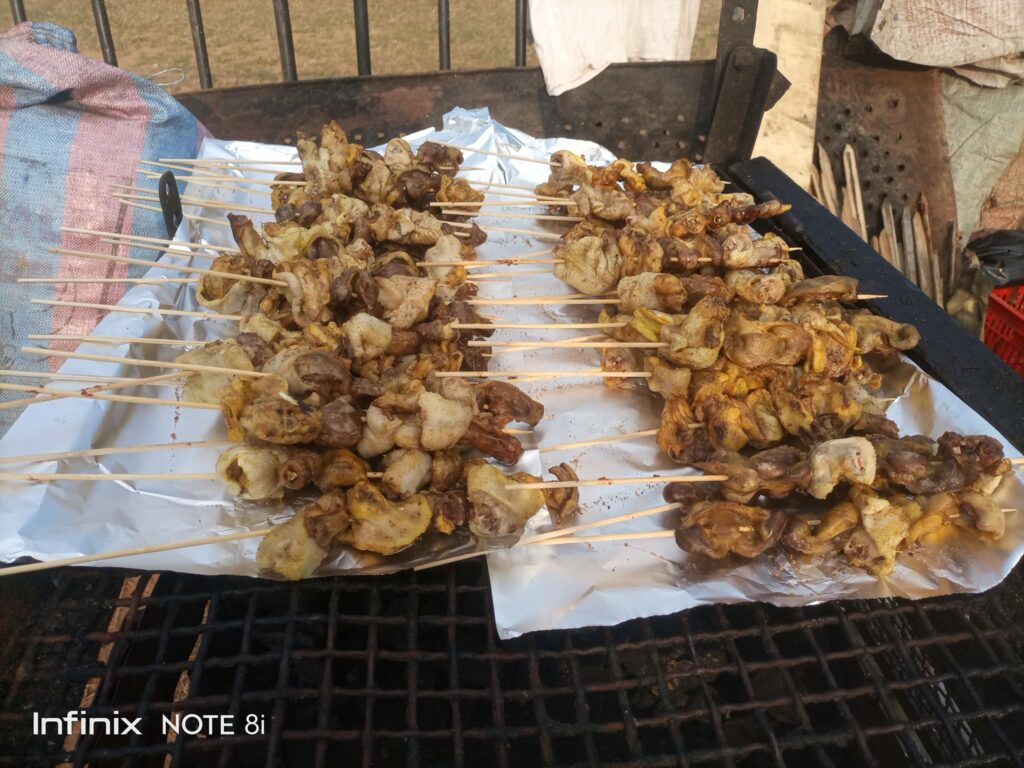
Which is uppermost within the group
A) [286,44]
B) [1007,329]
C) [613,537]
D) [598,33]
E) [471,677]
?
[598,33]

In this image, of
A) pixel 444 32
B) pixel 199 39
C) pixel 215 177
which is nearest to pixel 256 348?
pixel 215 177

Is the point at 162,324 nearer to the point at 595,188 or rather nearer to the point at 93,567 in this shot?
the point at 93,567

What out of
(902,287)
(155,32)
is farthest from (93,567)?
(155,32)

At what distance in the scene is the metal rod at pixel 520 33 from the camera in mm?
5066

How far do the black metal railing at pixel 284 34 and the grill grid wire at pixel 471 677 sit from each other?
12.7 feet

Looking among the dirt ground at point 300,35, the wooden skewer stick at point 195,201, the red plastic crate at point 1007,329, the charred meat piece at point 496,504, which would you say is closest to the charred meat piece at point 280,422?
the charred meat piece at point 496,504

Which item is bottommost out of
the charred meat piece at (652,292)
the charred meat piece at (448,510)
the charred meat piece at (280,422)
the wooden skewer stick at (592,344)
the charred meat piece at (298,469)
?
the charred meat piece at (448,510)

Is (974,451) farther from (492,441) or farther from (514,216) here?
(514,216)

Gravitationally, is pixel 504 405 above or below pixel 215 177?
below

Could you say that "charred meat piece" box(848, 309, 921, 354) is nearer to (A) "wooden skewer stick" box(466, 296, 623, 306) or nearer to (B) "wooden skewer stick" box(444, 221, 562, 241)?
(A) "wooden skewer stick" box(466, 296, 623, 306)

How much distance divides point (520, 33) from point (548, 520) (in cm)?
429

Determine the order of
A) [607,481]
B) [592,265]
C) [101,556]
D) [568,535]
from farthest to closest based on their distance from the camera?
1. [592,265]
2. [568,535]
3. [607,481]
4. [101,556]

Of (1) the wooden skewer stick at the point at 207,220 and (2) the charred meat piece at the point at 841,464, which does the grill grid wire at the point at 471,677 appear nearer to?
(2) the charred meat piece at the point at 841,464

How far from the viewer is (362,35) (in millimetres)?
4891
